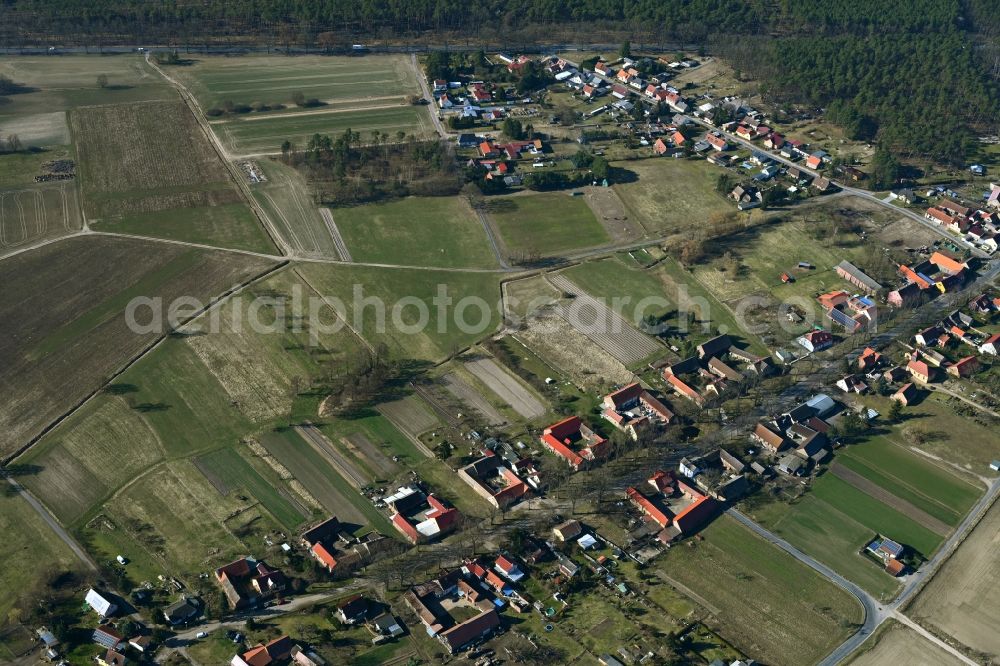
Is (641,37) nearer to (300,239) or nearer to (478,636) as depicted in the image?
(300,239)

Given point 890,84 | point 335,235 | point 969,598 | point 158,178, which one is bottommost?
point 969,598

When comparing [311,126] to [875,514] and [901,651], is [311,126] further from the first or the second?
[901,651]

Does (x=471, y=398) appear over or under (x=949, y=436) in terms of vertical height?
over

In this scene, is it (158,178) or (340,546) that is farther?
(158,178)

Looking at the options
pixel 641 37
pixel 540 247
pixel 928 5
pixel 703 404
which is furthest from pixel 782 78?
pixel 703 404

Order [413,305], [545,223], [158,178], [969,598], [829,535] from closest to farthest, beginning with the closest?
[969,598]
[829,535]
[413,305]
[545,223]
[158,178]

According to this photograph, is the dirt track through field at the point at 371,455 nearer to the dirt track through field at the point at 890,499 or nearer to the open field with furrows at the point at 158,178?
the open field with furrows at the point at 158,178

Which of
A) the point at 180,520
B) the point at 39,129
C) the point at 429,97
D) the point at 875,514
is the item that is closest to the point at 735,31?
the point at 429,97
